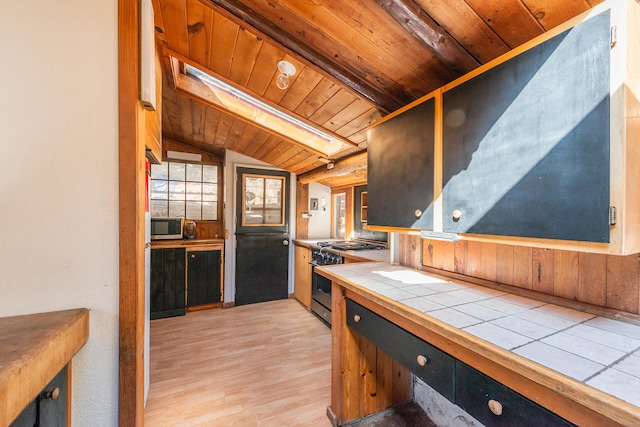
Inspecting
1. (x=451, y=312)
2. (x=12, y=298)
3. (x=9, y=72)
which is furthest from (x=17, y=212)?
(x=451, y=312)

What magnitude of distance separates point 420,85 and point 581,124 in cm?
82

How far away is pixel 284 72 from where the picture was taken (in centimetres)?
160

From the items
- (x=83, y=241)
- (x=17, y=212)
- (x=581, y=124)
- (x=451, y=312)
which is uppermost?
(x=581, y=124)

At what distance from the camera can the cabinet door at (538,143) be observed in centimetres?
73

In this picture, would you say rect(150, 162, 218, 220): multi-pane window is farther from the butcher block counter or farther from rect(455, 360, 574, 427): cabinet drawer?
rect(455, 360, 574, 427): cabinet drawer

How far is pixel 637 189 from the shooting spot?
729mm

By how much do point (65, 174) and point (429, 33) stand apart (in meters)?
1.51

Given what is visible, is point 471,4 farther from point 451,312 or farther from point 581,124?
point 451,312

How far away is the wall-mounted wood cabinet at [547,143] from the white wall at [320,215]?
2.94 metres

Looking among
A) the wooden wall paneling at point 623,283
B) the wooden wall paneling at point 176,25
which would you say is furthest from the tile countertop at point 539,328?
the wooden wall paneling at point 176,25

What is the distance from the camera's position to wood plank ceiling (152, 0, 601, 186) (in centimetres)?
102

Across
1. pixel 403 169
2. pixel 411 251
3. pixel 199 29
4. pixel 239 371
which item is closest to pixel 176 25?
pixel 199 29

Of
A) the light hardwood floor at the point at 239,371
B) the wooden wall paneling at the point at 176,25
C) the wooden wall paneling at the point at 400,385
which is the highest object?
the wooden wall paneling at the point at 176,25

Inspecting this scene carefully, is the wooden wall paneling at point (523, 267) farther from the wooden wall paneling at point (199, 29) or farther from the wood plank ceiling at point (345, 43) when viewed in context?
the wooden wall paneling at point (199, 29)
